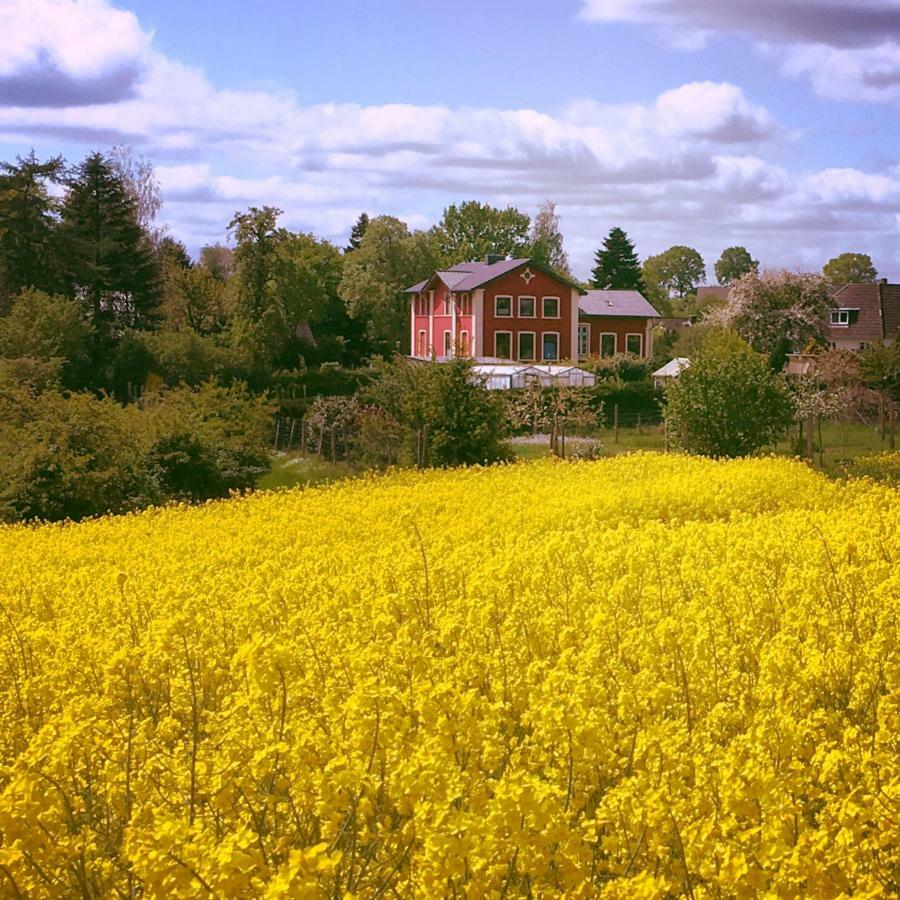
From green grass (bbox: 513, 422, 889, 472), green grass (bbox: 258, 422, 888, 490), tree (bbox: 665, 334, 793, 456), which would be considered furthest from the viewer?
green grass (bbox: 513, 422, 889, 472)

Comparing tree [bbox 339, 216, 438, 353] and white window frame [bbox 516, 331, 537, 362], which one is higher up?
tree [bbox 339, 216, 438, 353]

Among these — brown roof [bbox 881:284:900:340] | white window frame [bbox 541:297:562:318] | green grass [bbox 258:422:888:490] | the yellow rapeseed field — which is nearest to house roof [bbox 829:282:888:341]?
brown roof [bbox 881:284:900:340]

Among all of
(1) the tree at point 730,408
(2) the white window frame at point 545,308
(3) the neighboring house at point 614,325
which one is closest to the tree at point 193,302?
(2) the white window frame at point 545,308

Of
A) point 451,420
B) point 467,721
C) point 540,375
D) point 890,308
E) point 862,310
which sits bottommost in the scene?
point 467,721

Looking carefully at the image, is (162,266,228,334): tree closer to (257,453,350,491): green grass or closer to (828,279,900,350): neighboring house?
(257,453,350,491): green grass

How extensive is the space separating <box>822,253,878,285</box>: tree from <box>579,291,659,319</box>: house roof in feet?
186

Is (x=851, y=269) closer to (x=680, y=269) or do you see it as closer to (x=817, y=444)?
(x=680, y=269)

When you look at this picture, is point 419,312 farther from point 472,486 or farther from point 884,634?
point 884,634

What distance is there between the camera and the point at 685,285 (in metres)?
143

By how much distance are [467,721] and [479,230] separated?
90399 millimetres

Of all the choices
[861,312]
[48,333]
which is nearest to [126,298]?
[48,333]

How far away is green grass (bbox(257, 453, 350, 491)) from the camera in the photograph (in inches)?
1156

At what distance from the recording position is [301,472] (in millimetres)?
30906

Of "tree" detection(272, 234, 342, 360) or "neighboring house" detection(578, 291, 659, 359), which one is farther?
"neighboring house" detection(578, 291, 659, 359)
